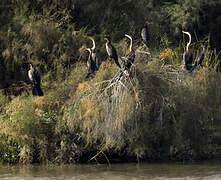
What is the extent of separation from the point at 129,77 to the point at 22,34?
196 inches

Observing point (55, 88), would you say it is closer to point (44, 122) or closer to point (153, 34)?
point (44, 122)

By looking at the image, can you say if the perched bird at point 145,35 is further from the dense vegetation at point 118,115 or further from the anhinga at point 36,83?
the anhinga at point 36,83

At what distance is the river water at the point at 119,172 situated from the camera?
1310cm

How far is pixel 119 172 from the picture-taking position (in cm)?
1362

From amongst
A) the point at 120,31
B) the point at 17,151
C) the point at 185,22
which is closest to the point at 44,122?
the point at 17,151

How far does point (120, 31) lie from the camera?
18984 millimetres

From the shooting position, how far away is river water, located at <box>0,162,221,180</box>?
43.0 ft

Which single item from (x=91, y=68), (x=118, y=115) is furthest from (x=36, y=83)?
(x=118, y=115)

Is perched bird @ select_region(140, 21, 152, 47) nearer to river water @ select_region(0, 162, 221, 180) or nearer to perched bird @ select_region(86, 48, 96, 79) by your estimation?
perched bird @ select_region(86, 48, 96, 79)

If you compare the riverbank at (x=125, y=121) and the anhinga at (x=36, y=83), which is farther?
the anhinga at (x=36, y=83)

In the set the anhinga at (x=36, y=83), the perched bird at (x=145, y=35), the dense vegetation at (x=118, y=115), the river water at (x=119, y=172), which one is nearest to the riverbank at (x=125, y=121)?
the dense vegetation at (x=118, y=115)

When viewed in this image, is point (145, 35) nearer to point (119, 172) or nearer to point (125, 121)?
point (125, 121)

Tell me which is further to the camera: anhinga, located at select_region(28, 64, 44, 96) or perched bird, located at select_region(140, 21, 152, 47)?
perched bird, located at select_region(140, 21, 152, 47)

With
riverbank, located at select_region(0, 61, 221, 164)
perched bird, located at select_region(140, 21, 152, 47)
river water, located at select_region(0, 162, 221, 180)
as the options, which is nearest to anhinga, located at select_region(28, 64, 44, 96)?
riverbank, located at select_region(0, 61, 221, 164)
